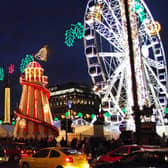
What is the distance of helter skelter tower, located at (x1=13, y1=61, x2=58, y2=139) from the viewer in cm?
3875

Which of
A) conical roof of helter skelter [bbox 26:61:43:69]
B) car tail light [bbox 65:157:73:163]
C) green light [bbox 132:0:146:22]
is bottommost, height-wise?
car tail light [bbox 65:157:73:163]

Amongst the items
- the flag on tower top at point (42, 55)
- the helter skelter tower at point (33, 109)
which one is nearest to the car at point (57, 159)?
the helter skelter tower at point (33, 109)

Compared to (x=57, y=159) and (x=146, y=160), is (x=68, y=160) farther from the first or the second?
(x=146, y=160)

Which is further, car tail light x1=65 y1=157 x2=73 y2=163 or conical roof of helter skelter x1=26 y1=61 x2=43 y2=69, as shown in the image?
conical roof of helter skelter x1=26 y1=61 x2=43 y2=69

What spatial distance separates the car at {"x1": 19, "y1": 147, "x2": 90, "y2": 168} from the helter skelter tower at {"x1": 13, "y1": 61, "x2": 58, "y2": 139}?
78.8ft

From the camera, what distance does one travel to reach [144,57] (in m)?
39.9

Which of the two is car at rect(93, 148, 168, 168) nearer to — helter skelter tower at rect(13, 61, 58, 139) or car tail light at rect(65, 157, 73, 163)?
car tail light at rect(65, 157, 73, 163)

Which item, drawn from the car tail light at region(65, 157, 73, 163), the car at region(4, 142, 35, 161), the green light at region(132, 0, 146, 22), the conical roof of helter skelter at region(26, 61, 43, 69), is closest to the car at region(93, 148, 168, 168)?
the car tail light at region(65, 157, 73, 163)

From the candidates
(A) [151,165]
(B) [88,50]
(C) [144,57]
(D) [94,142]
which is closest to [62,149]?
(A) [151,165]

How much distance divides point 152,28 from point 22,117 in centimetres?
1874

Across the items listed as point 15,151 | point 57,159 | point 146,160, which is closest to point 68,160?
point 57,159

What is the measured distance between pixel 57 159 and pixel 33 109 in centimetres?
2614

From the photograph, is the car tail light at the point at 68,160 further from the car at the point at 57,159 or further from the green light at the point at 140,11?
the green light at the point at 140,11

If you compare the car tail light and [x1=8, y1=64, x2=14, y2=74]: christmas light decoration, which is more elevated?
[x1=8, y1=64, x2=14, y2=74]: christmas light decoration
